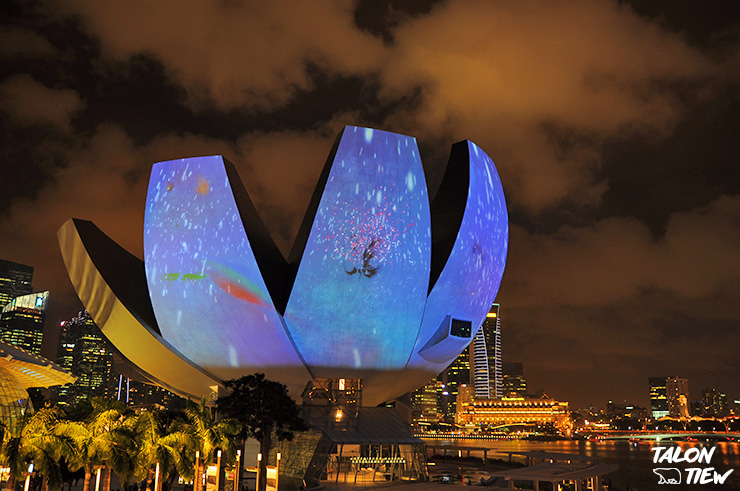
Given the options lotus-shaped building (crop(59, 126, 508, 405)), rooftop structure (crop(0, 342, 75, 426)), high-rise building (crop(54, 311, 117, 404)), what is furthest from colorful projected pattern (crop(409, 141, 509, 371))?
high-rise building (crop(54, 311, 117, 404))

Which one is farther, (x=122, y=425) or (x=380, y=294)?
(x=380, y=294)

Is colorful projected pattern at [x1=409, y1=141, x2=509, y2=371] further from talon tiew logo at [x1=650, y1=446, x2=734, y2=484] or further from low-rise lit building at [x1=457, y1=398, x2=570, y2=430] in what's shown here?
low-rise lit building at [x1=457, y1=398, x2=570, y2=430]

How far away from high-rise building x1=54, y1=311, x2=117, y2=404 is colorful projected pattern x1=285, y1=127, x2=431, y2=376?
146078 millimetres

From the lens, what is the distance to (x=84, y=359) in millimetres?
165625

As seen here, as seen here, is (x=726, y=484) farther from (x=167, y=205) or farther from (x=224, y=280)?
(x=167, y=205)

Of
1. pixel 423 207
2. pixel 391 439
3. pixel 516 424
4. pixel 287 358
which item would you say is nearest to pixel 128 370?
pixel 287 358

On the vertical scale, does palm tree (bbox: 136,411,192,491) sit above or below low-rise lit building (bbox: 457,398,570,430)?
above

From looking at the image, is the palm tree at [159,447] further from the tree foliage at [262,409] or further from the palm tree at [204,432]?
the tree foliage at [262,409]

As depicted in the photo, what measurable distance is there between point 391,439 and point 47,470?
15271 millimetres

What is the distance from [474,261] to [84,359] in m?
158

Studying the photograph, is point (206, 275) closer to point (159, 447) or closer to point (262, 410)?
point (262, 410)

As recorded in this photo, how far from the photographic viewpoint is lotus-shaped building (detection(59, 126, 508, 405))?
26.1 meters

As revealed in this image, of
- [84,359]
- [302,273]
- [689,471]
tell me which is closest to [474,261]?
[302,273]

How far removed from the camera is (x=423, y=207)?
27188 millimetres
